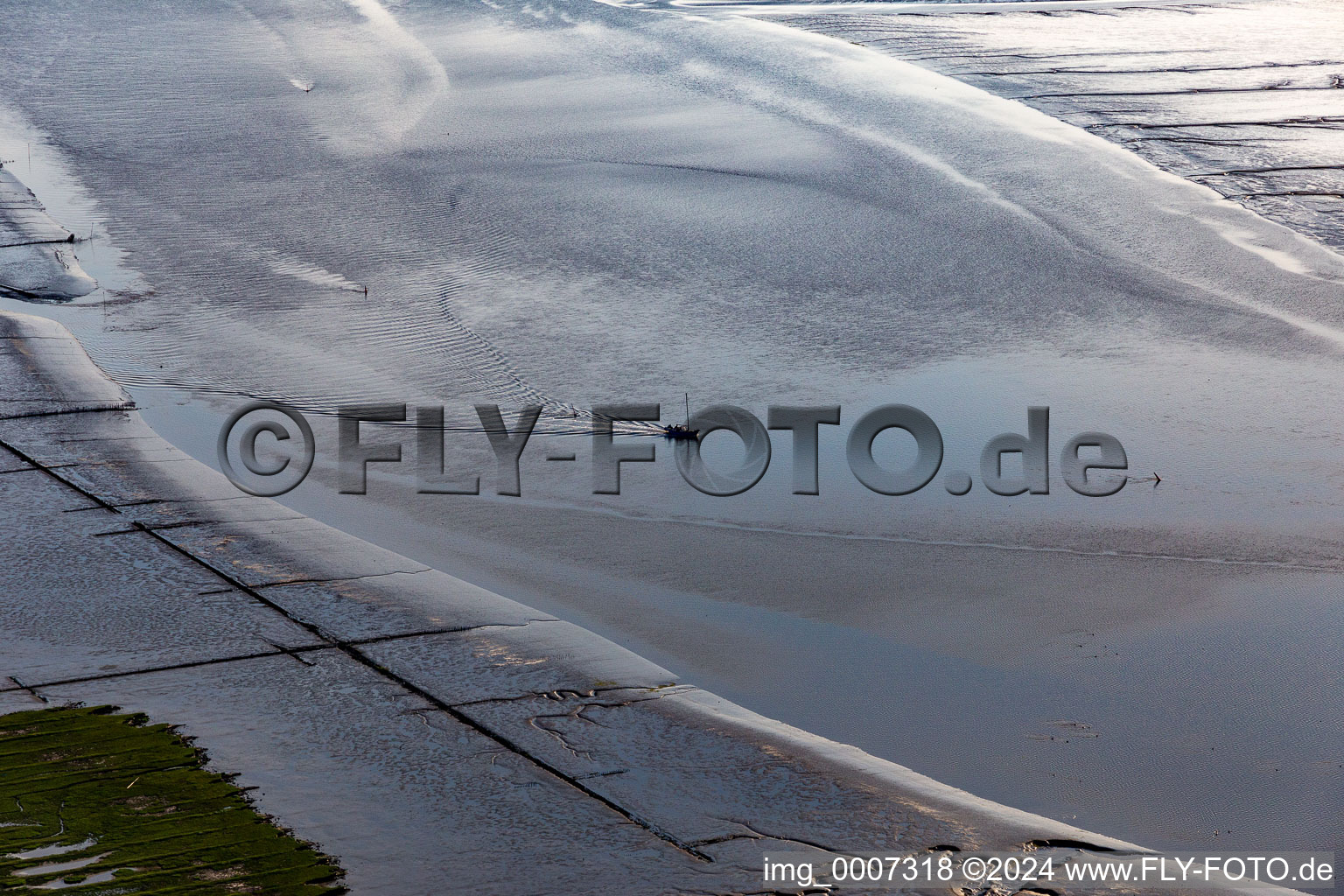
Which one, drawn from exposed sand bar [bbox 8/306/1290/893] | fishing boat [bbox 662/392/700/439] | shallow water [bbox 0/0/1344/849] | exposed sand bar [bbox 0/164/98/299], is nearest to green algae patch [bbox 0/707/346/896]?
exposed sand bar [bbox 8/306/1290/893]

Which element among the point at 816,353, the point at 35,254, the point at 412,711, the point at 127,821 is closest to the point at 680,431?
the point at 816,353

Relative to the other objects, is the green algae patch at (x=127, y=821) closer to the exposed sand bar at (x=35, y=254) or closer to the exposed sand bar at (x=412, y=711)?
the exposed sand bar at (x=412, y=711)

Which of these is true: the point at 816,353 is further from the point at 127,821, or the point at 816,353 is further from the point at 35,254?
the point at 35,254

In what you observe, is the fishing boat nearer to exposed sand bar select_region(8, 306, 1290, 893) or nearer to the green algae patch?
exposed sand bar select_region(8, 306, 1290, 893)

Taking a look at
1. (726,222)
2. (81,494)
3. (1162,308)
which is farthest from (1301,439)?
(81,494)

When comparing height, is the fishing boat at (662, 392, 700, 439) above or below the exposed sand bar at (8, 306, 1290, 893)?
above

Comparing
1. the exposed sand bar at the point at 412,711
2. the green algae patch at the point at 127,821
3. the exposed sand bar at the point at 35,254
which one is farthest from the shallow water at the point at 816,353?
the green algae patch at the point at 127,821
